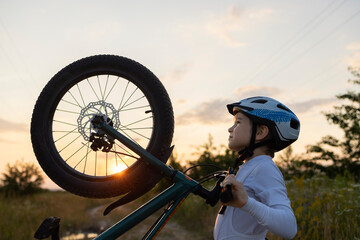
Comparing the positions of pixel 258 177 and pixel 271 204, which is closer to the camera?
pixel 271 204

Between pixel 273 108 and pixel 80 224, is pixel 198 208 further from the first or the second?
pixel 273 108

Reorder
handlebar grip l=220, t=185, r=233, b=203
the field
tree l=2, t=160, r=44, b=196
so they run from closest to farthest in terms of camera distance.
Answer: handlebar grip l=220, t=185, r=233, b=203 → the field → tree l=2, t=160, r=44, b=196

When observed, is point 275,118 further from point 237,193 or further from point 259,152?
point 237,193

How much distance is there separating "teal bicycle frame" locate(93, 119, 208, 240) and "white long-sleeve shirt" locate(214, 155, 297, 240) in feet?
1.16

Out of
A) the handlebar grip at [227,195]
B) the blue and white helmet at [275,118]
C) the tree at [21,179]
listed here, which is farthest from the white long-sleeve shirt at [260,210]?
the tree at [21,179]

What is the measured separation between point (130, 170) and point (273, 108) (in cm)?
134

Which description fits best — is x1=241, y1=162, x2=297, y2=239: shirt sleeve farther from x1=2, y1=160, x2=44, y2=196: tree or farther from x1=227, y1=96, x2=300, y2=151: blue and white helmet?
x1=2, y1=160, x2=44, y2=196: tree

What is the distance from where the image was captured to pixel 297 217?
5.30m

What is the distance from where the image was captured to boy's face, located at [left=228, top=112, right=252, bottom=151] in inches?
98.6

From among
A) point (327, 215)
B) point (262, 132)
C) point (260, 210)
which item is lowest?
point (327, 215)

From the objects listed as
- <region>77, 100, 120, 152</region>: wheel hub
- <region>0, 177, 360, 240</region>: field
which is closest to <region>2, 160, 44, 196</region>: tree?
<region>0, 177, 360, 240</region>: field

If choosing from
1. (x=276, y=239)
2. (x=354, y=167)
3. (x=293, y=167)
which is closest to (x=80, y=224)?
(x=276, y=239)

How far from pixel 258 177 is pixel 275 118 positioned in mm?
568

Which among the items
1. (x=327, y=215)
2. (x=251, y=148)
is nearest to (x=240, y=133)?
(x=251, y=148)
